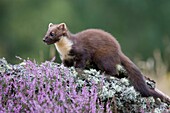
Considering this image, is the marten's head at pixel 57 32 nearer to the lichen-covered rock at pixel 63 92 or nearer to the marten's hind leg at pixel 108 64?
the marten's hind leg at pixel 108 64

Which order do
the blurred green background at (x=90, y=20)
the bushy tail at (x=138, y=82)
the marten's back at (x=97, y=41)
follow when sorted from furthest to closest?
the blurred green background at (x=90, y=20) → the marten's back at (x=97, y=41) → the bushy tail at (x=138, y=82)

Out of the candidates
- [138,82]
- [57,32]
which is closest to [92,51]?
[57,32]

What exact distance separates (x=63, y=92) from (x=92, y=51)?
174 cm

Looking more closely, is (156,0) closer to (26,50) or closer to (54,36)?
(26,50)

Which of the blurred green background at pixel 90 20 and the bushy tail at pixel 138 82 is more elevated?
the blurred green background at pixel 90 20

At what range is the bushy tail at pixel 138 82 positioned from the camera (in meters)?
8.05

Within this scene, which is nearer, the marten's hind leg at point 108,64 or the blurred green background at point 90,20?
the marten's hind leg at point 108,64

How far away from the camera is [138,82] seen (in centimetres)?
816

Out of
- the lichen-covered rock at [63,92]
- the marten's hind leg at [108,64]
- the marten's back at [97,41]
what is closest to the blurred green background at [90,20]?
the marten's back at [97,41]

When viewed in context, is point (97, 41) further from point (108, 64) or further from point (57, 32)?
point (57, 32)

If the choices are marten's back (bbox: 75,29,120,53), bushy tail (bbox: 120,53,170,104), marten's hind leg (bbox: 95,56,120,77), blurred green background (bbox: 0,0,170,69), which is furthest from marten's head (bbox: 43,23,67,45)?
blurred green background (bbox: 0,0,170,69)

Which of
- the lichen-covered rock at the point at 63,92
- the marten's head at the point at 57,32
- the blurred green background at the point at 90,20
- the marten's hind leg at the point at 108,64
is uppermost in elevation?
the blurred green background at the point at 90,20

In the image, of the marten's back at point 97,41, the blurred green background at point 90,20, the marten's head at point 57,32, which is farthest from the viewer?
the blurred green background at point 90,20

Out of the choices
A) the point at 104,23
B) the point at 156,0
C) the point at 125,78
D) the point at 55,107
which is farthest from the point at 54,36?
the point at 156,0
